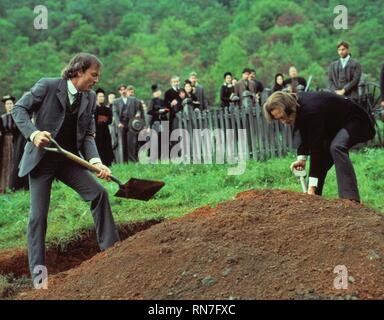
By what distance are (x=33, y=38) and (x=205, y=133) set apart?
35.1m

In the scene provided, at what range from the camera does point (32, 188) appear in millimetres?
6750

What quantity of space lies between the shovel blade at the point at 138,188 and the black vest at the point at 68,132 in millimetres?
616

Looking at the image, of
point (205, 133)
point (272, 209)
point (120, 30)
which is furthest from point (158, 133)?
point (120, 30)

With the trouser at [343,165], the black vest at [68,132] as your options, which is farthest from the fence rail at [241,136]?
the black vest at [68,132]

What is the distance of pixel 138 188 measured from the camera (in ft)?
23.8

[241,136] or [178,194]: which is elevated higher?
[241,136]

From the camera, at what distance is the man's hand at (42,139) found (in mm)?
6398

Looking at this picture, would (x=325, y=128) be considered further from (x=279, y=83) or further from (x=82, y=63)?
(x=279, y=83)

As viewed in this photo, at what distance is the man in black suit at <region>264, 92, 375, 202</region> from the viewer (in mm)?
7413

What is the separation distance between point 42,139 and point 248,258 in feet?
6.71

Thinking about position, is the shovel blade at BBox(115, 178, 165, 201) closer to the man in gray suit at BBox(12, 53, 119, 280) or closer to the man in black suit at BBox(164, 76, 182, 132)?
the man in gray suit at BBox(12, 53, 119, 280)

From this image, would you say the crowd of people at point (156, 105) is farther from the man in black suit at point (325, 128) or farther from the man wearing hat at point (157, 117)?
the man in black suit at point (325, 128)

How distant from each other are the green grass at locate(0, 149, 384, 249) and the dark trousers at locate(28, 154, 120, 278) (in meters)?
3.05

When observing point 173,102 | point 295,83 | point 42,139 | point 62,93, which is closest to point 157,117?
point 173,102
